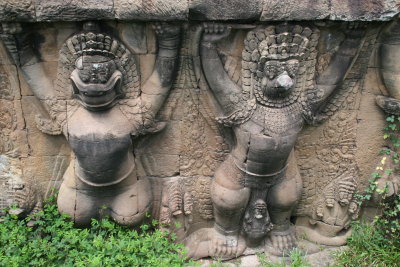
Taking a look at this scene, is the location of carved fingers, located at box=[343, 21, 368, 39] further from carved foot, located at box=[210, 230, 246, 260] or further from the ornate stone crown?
carved foot, located at box=[210, 230, 246, 260]

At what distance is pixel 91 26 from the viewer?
335 cm

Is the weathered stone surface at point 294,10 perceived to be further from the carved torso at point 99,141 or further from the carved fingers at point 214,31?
the carved torso at point 99,141

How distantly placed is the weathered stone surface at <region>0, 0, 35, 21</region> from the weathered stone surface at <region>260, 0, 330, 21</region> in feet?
5.73

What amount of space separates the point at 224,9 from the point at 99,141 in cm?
145

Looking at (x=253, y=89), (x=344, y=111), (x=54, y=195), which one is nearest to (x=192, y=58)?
(x=253, y=89)

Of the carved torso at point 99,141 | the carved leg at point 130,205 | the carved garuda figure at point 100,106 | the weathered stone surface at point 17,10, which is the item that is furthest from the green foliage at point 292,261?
the weathered stone surface at point 17,10

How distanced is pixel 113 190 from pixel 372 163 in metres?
2.51

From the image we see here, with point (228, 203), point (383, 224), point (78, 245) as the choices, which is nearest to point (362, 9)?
point (228, 203)

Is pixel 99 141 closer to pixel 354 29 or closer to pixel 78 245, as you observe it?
pixel 78 245

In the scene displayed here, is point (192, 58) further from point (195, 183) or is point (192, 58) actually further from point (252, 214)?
point (252, 214)

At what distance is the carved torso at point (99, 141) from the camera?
3.55 meters

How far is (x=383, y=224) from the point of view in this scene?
429 centimetres

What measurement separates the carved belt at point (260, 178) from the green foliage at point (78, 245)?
84cm

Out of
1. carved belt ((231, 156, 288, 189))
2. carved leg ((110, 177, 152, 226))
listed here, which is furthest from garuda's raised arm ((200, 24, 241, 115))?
carved leg ((110, 177, 152, 226))
